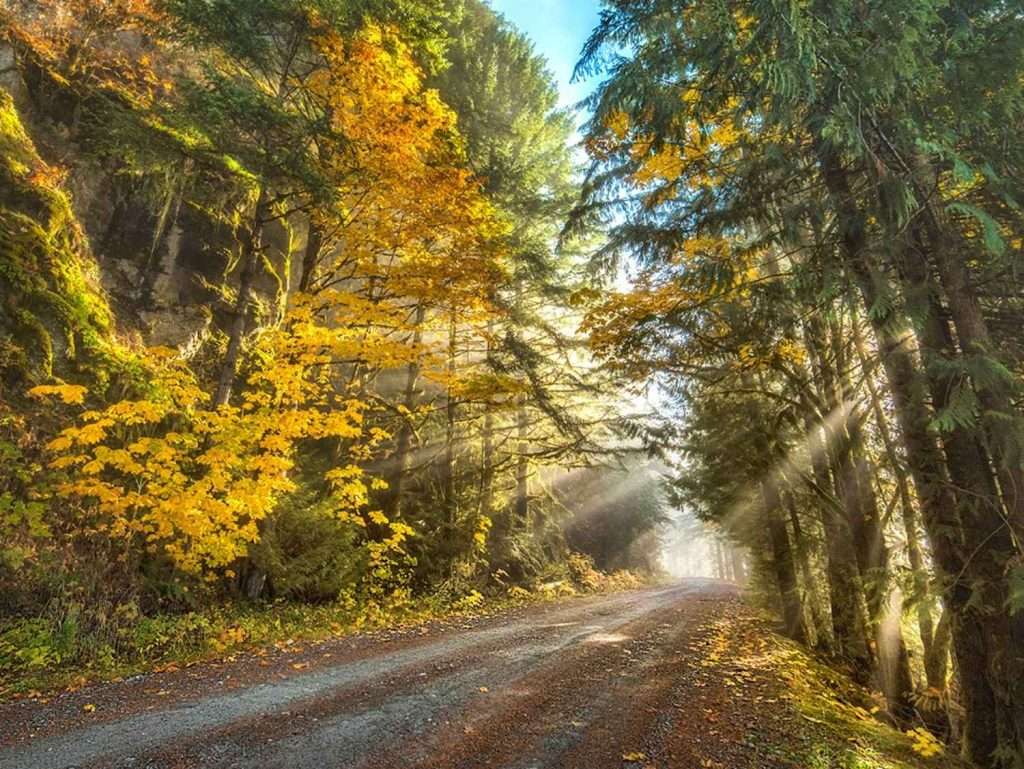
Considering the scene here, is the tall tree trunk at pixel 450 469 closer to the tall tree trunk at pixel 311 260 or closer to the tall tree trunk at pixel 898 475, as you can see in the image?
the tall tree trunk at pixel 311 260

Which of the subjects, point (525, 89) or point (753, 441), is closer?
point (753, 441)

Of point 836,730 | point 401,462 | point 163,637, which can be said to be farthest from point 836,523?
point 163,637

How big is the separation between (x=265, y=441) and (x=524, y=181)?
1092 cm

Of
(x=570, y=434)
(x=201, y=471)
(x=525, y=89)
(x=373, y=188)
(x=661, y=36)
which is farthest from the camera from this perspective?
(x=525, y=89)

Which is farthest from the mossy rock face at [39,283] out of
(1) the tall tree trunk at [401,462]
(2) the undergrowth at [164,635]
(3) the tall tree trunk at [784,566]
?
(3) the tall tree trunk at [784,566]

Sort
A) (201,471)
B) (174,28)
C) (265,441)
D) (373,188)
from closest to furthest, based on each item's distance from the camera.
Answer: (265,441) < (201,471) < (174,28) < (373,188)

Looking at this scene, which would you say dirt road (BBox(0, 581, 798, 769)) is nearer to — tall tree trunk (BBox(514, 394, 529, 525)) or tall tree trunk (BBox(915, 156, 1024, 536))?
tall tree trunk (BBox(915, 156, 1024, 536))

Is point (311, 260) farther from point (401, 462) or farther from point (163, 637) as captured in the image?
point (163, 637)

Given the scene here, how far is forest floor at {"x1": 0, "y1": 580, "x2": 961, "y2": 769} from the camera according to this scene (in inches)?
163

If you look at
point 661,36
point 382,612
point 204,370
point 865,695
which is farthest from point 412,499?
point 661,36

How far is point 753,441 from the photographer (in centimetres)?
1116

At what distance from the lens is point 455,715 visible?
506cm

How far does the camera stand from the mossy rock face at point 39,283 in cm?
825

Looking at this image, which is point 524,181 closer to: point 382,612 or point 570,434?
point 570,434
